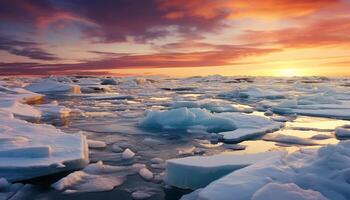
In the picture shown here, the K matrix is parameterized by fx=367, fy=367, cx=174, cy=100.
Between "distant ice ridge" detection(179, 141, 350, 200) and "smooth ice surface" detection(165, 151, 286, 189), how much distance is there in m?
0.39

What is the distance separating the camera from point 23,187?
13.8ft

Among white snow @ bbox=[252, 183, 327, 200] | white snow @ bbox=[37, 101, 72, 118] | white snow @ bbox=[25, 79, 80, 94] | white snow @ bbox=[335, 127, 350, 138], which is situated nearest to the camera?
white snow @ bbox=[252, 183, 327, 200]

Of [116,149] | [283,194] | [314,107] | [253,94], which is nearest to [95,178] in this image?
[116,149]

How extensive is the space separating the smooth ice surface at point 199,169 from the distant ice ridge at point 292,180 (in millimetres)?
387

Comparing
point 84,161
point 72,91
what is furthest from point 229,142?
point 72,91

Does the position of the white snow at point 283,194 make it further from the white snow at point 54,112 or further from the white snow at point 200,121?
the white snow at point 54,112

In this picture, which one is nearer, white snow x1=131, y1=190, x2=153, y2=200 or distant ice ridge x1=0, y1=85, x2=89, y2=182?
white snow x1=131, y1=190, x2=153, y2=200

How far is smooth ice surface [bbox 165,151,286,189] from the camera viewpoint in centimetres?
405

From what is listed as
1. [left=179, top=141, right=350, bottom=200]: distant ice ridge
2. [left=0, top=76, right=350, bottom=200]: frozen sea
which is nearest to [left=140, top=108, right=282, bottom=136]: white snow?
[left=0, top=76, right=350, bottom=200]: frozen sea

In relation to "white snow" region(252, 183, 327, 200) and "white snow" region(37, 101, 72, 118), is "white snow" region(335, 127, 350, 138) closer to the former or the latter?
"white snow" region(252, 183, 327, 200)

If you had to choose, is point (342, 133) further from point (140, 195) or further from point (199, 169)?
point (140, 195)

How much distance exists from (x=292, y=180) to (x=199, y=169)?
1.07 meters

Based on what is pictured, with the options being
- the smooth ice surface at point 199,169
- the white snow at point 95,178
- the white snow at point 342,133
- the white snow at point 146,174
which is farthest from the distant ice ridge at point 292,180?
the white snow at point 342,133

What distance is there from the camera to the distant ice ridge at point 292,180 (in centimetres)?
286
